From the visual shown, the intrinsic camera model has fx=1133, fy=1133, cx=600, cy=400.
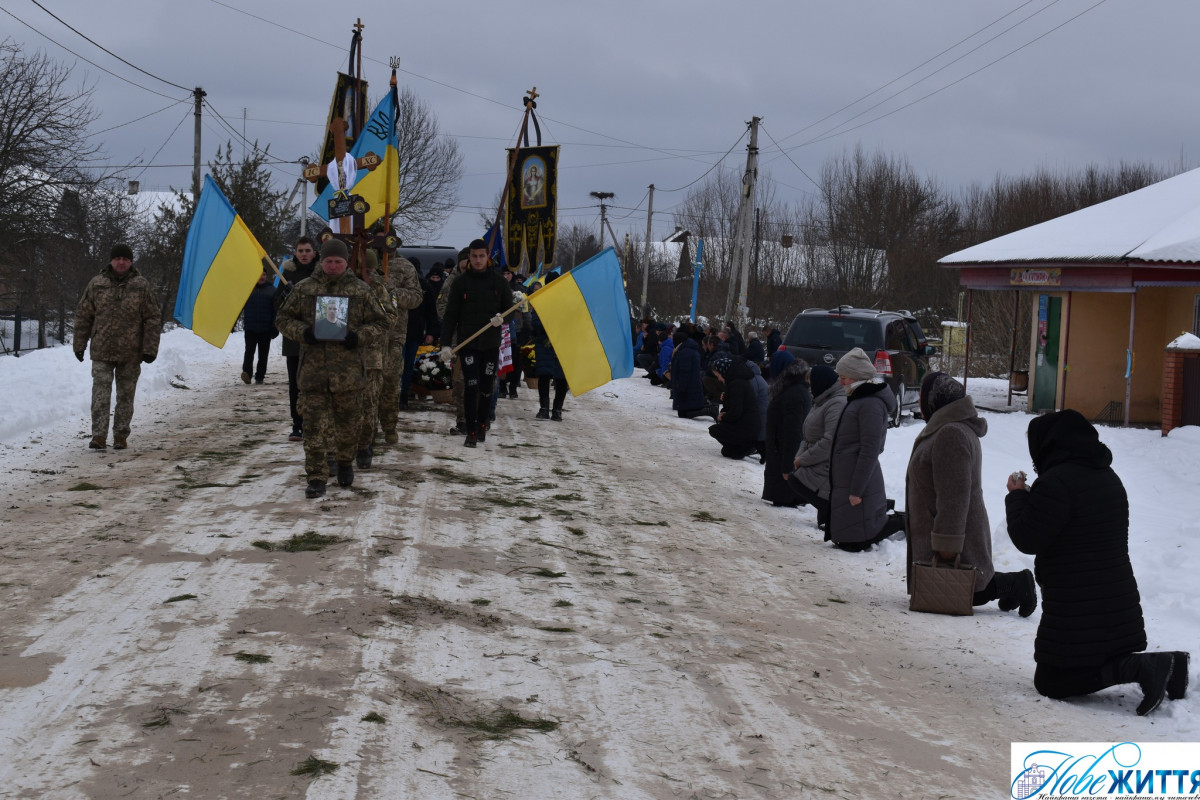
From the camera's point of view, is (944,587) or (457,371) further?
(457,371)

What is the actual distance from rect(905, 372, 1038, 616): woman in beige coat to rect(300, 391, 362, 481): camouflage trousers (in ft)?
14.2

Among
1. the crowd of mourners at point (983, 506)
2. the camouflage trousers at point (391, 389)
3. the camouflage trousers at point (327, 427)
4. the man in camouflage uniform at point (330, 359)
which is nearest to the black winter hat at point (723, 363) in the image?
the crowd of mourners at point (983, 506)

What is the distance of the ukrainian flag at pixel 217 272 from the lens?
10453 mm

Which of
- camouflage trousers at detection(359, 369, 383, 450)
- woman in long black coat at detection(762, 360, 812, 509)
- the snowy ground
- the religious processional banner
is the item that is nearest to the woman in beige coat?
the snowy ground

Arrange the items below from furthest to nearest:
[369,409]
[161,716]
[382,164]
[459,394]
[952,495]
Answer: [459,394] < [382,164] < [369,409] < [952,495] < [161,716]

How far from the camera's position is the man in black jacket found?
12.0 metres

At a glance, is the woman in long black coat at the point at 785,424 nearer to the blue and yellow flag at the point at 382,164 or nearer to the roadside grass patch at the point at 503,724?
the blue and yellow flag at the point at 382,164

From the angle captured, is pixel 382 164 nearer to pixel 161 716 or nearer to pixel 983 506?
pixel 983 506

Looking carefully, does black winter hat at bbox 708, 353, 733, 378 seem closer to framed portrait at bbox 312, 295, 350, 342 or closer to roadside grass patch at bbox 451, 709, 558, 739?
framed portrait at bbox 312, 295, 350, 342

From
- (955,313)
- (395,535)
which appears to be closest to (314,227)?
(955,313)

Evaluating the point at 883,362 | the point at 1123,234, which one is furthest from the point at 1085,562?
the point at 1123,234

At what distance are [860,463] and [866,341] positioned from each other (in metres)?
10.2

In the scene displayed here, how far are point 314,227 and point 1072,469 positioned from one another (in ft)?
189

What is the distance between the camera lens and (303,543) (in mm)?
7180
